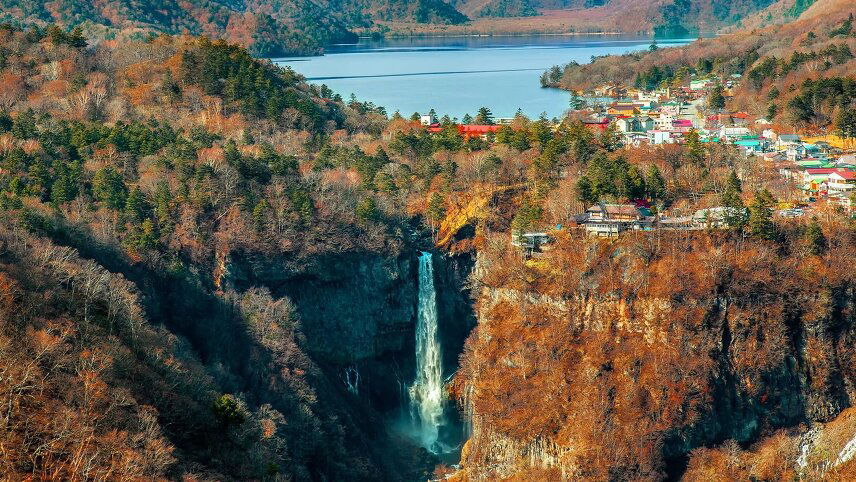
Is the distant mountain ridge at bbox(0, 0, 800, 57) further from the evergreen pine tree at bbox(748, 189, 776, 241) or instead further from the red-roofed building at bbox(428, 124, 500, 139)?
the evergreen pine tree at bbox(748, 189, 776, 241)

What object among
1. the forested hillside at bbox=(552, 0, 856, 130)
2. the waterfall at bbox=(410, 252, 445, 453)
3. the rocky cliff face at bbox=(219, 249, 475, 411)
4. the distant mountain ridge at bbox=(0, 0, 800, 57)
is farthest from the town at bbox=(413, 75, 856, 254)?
the distant mountain ridge at bbox=(0, 0, 800, 57)

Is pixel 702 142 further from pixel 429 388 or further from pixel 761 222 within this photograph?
pixel 429 388

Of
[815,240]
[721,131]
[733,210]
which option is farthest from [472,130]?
[815,240]

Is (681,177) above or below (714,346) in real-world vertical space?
above

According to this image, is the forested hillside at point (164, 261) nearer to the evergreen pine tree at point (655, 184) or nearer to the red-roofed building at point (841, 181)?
the evergreen pine tree at point (655, 184)

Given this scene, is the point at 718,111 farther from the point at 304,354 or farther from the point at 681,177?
the point at 304,354

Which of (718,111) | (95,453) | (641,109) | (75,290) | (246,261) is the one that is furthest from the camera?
(641,109)

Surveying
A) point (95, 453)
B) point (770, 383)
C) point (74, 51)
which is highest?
point (74, 51)

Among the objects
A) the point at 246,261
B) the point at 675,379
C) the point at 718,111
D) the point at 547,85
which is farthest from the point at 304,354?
the point at 547,85
